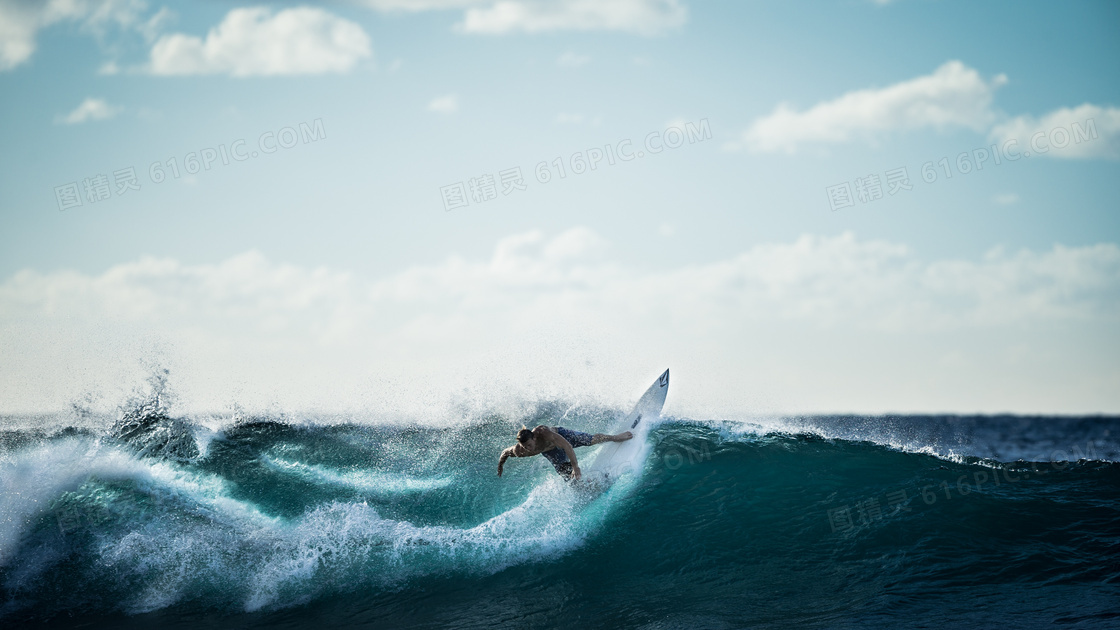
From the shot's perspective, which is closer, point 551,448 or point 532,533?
point 532,533

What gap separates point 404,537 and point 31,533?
4.75m

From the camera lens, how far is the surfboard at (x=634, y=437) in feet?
26.1

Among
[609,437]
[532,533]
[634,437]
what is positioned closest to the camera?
[532,533]

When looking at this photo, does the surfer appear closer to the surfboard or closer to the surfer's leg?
the surfer's leg

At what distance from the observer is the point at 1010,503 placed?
761 cm

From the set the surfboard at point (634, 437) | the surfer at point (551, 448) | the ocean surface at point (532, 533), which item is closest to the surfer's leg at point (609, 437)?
the surfboard at point (634, 437)

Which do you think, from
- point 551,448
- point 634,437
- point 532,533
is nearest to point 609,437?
point 634,437

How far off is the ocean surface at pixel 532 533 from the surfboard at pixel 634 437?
0.78 feet

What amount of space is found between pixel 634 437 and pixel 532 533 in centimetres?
232

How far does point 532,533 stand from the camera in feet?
22.0

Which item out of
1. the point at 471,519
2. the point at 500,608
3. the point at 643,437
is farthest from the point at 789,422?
the point at 500,608

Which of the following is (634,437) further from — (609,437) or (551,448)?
(551,448)

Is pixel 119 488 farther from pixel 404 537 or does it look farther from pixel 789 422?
pixel 789 422

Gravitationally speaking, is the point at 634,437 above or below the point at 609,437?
below
